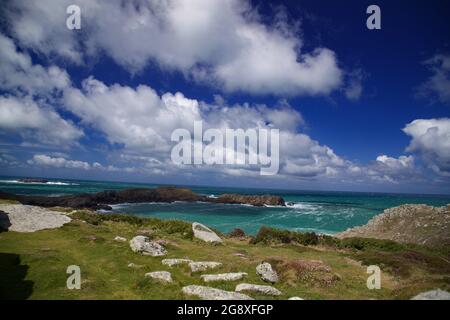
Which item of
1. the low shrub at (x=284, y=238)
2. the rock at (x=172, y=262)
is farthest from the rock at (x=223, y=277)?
the low shrub at (x=284, y=238)

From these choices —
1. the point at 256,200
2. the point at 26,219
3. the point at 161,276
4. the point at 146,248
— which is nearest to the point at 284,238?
the point at 146,248

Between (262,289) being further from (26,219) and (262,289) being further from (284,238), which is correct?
(26,219)

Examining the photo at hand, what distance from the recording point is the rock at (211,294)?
631 inches

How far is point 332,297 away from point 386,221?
48208mm

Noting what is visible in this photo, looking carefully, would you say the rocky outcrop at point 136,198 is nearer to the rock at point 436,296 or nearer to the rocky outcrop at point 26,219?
the rocky outcrop at point 26,219

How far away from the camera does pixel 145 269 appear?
22.2 meters

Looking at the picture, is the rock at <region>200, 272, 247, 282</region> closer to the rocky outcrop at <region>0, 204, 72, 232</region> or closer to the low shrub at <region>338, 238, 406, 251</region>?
the low shrub at <region>338, 238, 406, 251</region>

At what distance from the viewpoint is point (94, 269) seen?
22.0 metres

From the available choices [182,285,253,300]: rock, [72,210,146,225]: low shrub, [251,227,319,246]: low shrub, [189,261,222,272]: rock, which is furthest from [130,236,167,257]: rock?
[72,210,146,225]: low shrub

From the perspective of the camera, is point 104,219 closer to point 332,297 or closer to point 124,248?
point 124,248

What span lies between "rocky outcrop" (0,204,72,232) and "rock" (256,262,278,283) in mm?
28389

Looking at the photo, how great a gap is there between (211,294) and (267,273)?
5.89 meters

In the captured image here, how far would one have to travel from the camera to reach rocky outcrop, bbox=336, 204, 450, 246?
43944 mm
